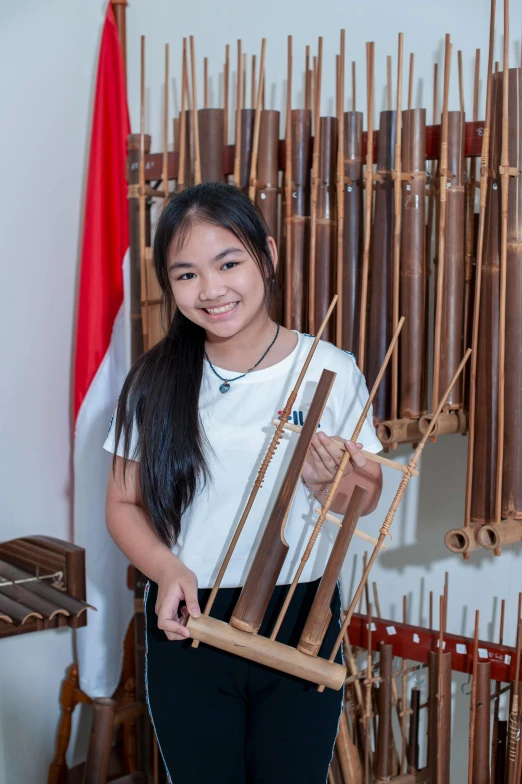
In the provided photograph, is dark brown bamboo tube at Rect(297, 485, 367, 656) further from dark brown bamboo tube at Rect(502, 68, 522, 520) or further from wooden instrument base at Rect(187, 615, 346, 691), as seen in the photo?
dark brown bamboo tube at Rect(502, 68, 522, 520)

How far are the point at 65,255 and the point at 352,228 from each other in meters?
0.92

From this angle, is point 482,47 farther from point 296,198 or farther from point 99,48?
point 99,48

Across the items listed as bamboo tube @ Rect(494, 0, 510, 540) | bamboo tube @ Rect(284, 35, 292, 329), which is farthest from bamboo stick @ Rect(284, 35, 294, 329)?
bamboo tube @ Rect(494, 0, 510, 540)

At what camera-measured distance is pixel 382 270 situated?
1954 mm

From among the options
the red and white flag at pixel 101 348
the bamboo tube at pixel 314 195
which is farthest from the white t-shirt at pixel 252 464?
the red and white flag at pixel 101 348

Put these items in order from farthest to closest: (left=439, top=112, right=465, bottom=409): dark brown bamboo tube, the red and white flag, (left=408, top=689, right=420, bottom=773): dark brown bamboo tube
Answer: the red and white flag
(left=408, top=689, right=420, bottom=773): dark brown bamboo tube
(left=439, top=112, right=465, bottom=409): dark brown bamboo tube

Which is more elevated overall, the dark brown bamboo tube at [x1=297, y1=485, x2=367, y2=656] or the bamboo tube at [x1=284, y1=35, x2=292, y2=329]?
the bamboo tube at [x1=284, y1=35, x2=292, y2=329]

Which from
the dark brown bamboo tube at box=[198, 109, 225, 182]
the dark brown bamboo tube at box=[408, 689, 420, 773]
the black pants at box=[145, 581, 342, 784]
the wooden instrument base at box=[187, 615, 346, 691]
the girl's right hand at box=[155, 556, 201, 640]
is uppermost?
the dark brown bamboo tube at box=[198, 109, 225, 182]

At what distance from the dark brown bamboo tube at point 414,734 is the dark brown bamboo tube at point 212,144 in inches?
54.5

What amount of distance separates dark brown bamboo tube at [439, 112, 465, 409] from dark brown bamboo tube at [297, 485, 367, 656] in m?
0.71

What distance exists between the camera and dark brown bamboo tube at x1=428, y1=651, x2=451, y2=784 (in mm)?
1968

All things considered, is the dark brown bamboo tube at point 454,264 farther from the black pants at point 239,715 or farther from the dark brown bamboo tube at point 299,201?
the black pants at point 239,715

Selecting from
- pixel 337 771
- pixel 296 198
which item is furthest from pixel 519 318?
pixel 337 771

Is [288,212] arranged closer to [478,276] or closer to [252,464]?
[478,276]
